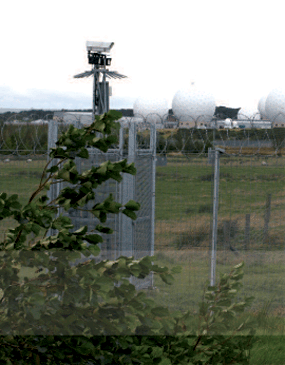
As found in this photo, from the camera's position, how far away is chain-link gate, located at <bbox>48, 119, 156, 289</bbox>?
5.66 m

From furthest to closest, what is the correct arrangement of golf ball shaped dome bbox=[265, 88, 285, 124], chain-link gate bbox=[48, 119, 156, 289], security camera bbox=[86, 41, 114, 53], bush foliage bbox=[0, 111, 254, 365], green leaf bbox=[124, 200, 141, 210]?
golf ball shaped dome bbox=[265, 88, 285, 124] → security camera bbox=[86, 41, 114, 53] → chain-link gate bbox=[48, 119, 156, 289] → green leaf bbox=[124, 200, 141, 210] → bush foliage bbox=[0, 111, 254, 365]

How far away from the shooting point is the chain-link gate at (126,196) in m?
5.66

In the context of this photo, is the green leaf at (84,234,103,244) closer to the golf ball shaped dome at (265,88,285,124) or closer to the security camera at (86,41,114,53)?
the security camera at (86,41,114,53)

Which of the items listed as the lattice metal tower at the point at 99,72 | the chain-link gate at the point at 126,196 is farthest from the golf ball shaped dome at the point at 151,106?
the chain-link gate at the point at 126,196

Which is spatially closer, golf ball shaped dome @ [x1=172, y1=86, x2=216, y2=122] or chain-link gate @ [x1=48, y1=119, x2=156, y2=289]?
chain-link gate @ [x1=48, y1=119, x2=156, y2=289]

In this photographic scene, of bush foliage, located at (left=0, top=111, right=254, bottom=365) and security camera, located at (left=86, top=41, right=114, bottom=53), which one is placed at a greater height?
security camera, located at (left=86, top=41, right=114, bottom=53)

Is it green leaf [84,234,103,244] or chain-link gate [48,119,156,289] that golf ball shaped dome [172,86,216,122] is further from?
green leaf [84,234,103,244]

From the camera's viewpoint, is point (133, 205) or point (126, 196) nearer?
point (133, 205)

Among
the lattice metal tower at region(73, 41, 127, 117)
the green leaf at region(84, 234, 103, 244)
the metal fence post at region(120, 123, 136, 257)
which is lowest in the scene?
the metal fence post at region(120, 123, 136, 257)

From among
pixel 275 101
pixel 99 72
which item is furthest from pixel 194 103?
pixel 99 72

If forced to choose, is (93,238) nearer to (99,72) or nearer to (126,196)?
(126,196)

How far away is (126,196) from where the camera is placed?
18.7 ft

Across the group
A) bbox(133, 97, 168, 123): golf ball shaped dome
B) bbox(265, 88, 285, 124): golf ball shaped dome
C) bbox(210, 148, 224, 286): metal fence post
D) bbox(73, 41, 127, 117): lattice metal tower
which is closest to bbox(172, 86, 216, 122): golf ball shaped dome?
bbox(133, 97, 168, 123): golf ball shaped dome

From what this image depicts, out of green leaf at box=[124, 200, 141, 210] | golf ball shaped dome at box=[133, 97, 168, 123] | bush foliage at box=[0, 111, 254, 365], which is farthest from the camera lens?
golf ball shaped dome at box=[133, 97, 168, 123]
